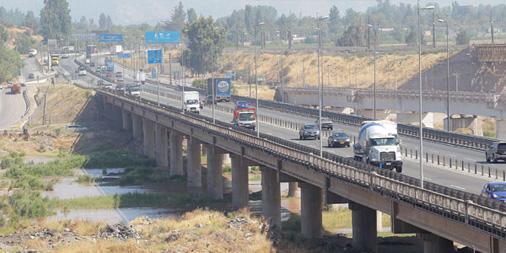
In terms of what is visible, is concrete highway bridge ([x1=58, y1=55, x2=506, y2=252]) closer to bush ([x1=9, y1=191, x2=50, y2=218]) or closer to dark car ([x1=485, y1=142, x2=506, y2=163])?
dark car ([x1=485, y1=142, x2=506, y2=163])

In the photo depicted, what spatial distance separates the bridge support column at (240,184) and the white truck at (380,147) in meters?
20.7

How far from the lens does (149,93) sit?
198 metres

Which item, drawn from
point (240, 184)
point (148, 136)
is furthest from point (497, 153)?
point (148, 136)

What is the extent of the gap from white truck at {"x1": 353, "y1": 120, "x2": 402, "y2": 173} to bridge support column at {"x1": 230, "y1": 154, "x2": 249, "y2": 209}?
20666 mm

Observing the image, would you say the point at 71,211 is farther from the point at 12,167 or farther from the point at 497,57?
the point at 497,57

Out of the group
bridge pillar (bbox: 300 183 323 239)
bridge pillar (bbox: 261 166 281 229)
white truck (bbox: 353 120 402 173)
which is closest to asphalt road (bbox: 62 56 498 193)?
white truck (bbox: 353 120 402 173)

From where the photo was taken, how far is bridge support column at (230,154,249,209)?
9330 centimetres

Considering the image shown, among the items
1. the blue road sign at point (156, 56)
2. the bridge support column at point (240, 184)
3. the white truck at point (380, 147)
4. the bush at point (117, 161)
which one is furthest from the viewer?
the blue road sign at point (156, 56)

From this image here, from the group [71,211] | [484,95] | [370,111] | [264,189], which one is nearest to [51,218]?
[71,211]

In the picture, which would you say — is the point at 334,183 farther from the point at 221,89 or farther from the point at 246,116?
the point at 221,89

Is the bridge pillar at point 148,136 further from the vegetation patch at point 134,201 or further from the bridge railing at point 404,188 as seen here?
the bridge railing at point 404,188

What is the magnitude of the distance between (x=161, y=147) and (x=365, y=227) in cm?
7372

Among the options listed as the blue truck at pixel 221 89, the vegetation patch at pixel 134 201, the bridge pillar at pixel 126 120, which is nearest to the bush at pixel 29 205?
the vegetation patch at pixel 134 201

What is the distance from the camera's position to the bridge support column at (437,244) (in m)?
52.0
